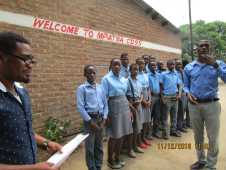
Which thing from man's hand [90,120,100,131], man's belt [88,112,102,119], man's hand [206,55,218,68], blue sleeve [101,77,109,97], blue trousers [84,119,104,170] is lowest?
blue trousers [84,119,104,170]

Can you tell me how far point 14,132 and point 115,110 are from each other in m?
3.72

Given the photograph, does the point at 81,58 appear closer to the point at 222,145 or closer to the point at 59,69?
the point at 59,69

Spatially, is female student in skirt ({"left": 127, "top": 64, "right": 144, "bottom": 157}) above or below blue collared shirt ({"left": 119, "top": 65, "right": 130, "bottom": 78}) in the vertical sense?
below

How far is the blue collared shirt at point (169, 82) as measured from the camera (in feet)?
24.9

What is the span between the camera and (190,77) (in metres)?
5.17

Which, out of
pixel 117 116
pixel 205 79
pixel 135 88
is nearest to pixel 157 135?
pixel 135 88

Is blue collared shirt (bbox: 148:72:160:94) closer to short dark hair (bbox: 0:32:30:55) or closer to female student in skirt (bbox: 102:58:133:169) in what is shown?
female student in skirt (bbox: 102:58:133:169)

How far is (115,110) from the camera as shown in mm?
5469

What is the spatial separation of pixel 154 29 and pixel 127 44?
109 inches

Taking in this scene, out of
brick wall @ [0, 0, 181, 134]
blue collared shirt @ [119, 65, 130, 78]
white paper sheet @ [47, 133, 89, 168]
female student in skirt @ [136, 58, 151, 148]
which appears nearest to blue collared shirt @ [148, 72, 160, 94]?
female student in skirt @ [136, 58, 151, 148]

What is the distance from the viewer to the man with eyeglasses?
69.5 inches

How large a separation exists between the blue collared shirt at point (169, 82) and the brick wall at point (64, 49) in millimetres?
1621

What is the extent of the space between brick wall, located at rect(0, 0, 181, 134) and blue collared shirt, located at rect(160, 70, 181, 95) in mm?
1621

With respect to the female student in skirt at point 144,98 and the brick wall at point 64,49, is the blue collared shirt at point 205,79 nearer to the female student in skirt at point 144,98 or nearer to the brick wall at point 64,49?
the female student in skirt at point 144,98
